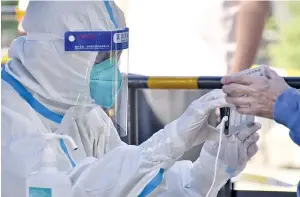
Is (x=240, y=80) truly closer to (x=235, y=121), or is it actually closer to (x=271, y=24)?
(x=235, y=121)

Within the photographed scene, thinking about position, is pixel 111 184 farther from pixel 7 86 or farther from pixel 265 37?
pixel 265 37

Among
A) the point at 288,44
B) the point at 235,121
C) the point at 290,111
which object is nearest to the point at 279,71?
the point at 288,44

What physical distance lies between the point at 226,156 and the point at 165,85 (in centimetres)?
94

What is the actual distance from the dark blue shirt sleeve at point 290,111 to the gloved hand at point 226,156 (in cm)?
25

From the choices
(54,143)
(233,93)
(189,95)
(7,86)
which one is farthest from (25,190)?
(189,95)

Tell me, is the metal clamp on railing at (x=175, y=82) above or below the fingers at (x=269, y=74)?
below

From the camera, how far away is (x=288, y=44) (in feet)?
13.1

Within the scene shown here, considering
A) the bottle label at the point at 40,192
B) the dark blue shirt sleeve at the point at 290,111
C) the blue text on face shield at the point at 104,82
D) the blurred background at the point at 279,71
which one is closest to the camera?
the dark blue shirt sleeve at the point at 290,111

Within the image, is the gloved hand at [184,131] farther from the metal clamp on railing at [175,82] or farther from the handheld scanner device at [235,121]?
the metal clamp on railing at [175,82]

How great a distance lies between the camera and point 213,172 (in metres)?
2.02

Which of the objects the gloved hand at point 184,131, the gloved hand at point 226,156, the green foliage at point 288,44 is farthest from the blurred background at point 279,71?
the gloved hand at point 184,131

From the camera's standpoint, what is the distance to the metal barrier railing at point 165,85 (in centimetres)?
282

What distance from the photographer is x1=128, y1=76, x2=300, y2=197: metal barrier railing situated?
9.25ft

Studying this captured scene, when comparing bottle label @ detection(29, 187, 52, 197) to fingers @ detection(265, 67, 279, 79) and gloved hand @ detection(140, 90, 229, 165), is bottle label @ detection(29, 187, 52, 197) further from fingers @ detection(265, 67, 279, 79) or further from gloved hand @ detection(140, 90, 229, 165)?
fingers @ detection(265, 67, 279, 79)
